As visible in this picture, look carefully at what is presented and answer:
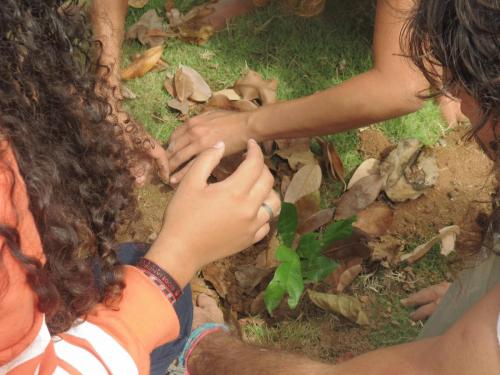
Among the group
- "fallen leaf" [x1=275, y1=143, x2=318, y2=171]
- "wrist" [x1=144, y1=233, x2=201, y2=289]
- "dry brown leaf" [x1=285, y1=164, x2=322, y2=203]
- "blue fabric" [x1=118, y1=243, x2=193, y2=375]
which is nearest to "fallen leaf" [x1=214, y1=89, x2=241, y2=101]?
→ "fallen leaf" [x1=275, y1=143, x2=318, y2=171]

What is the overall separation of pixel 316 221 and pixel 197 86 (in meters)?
0.66

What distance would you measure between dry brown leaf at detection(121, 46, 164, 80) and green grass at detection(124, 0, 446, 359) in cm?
2

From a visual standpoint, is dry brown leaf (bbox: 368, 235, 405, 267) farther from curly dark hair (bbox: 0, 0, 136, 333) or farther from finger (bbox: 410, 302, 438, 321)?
curly dark hair (bbox: 0, 0, 136, 333)

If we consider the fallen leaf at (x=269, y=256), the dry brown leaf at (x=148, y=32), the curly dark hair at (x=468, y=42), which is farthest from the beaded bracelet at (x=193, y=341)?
the dry brown leaf at (x=148, y=32)

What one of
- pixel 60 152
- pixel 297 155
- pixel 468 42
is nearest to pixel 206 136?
pixel 297 155

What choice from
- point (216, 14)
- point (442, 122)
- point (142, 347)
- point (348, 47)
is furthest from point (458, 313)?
point (216, 14)

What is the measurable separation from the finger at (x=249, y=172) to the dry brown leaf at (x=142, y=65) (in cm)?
100

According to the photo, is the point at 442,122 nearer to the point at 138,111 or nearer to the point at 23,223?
the point at 138,111

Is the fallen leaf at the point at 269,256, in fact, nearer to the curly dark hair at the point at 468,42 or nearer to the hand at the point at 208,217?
the hand at the point at 208,217

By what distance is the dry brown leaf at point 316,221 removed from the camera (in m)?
2.11

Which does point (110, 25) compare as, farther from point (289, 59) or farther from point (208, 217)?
point (208, 217)

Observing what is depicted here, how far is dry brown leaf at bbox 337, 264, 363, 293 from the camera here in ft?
6.67

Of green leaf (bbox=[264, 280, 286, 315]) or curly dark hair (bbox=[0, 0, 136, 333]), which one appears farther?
green leaf (bbox=[264, 280, 286, 315])

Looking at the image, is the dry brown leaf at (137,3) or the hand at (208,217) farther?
the dry brown leaf at (137,3)
